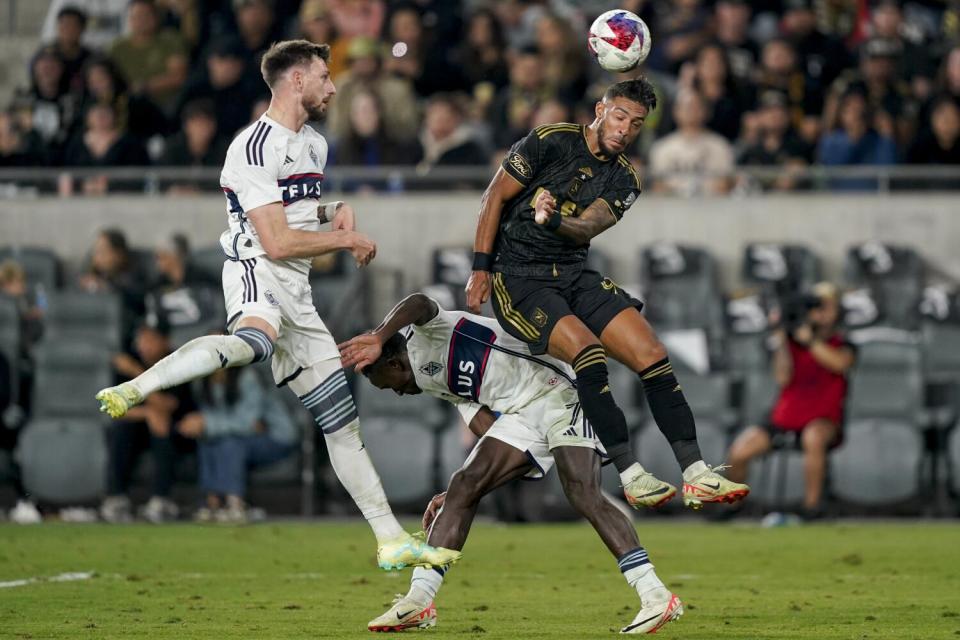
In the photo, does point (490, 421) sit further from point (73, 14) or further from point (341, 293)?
point (73, 14)

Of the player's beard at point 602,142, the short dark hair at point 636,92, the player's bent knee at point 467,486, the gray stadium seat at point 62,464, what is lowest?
the gray stadium seat at point 62,464

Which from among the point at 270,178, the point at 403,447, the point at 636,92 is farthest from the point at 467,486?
the point at 403,447

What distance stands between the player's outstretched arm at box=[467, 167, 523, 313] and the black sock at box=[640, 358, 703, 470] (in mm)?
943

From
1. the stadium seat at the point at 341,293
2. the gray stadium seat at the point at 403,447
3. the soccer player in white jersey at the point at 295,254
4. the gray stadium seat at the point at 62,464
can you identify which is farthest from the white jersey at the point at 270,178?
the gray stadium seat at the point at 62,464

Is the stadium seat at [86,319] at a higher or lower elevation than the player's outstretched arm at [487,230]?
lower

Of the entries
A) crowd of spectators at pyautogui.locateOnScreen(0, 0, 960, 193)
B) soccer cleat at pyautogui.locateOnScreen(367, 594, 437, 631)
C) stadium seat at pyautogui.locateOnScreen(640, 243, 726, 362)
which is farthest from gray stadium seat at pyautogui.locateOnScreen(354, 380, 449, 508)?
soccer cleat at pyautogui.locateOnScreen(367, 594, 437, 631)

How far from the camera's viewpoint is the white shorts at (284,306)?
8.41 metres

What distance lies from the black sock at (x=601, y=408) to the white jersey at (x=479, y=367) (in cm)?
29

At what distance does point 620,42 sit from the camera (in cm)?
922

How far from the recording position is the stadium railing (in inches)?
652

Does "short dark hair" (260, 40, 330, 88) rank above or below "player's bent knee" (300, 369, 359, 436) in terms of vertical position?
above

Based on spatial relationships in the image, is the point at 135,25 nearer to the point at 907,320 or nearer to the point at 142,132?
the point at 142,132

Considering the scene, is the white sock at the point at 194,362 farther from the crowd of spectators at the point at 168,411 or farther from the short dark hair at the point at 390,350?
the crowd of spectators at the point at 168,411

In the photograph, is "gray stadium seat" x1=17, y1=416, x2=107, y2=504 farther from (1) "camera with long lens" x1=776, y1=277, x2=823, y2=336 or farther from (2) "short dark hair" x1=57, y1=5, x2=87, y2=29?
(1) "camera with long lens" x1=776, y1=277, x2=823, y2=336
